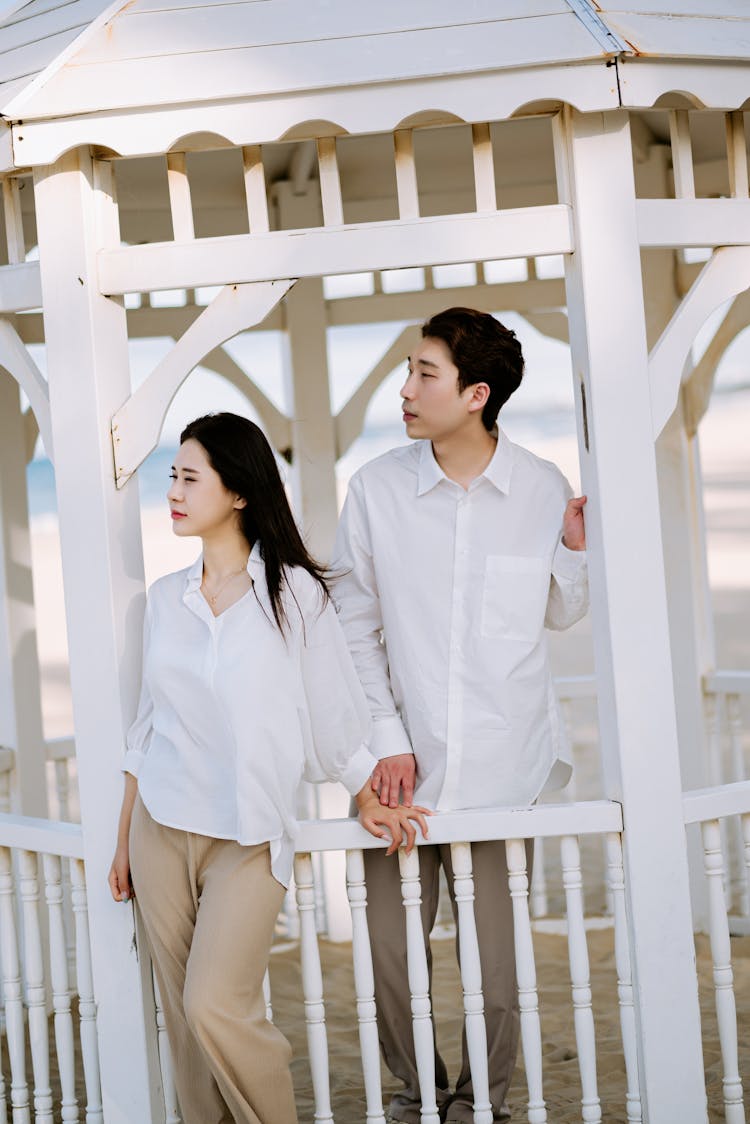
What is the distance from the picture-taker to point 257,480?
10.3 ft

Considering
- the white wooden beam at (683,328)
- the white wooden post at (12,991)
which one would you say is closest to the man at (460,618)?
the white wooden beam at (683,328)

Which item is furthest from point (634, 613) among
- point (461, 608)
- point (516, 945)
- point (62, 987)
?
point (62, 987)

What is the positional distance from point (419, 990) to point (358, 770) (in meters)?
0.53

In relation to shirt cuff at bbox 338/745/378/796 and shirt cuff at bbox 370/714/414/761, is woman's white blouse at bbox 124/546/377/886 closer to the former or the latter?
shirt cuff at bbox 338/745/378/796

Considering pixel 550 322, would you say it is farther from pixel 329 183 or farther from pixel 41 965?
pixel 41 965

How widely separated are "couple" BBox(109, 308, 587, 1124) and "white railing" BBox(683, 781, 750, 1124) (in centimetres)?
43

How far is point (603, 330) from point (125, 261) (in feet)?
3.84

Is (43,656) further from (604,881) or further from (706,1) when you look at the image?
(706,1)

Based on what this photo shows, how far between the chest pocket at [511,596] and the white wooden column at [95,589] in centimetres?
88

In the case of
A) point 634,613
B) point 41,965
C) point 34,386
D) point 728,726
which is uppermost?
point 34,386

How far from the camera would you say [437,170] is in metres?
5.45

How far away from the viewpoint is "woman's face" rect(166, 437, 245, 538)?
3.10 m

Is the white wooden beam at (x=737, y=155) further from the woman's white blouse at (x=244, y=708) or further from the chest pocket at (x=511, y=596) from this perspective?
the woman's white blouse at (x=244, y=708)

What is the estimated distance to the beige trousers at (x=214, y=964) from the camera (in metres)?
2.91
